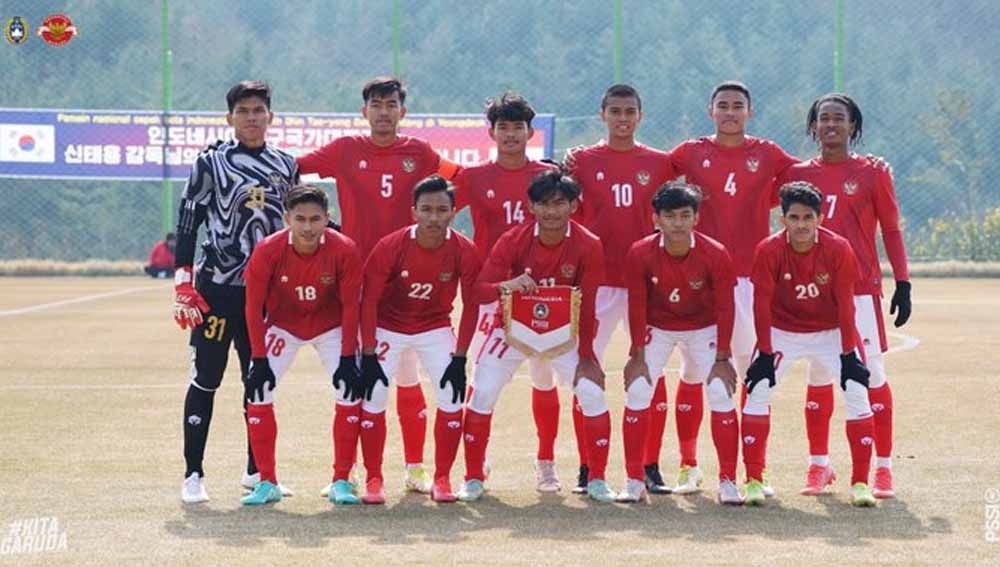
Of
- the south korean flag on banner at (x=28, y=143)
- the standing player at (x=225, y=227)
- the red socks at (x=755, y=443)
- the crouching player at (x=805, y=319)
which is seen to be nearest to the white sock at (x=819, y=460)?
the crouching player at (x=805, y=319)

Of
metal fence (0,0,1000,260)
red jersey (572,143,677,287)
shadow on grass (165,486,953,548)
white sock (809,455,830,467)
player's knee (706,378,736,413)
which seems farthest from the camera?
metal fence (0,0,1000,260)

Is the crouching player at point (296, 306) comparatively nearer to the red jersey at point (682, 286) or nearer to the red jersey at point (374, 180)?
the red jersey at point (374, 180)

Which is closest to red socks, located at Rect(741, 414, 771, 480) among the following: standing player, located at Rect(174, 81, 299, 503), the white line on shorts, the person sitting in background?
standing player, located at Rect(174, 81, 299, 503)

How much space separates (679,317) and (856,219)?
1041 millimetres

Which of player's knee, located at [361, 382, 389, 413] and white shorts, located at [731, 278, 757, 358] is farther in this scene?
white shorts, located at [731, 278, 757, 358]

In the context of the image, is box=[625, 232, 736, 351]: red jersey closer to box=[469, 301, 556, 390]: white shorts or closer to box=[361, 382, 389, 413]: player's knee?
box=[469, 301, 556, 390]: white shorts

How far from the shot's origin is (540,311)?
25.8 ft

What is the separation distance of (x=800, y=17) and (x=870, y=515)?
4146cm

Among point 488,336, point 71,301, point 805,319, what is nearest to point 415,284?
point 488,336

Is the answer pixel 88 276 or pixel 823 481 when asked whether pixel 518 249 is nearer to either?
pixel 823 481

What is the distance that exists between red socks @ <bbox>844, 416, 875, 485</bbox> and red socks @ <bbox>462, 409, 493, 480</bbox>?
1.72 meters

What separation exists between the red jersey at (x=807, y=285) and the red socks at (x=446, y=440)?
Answer: 1490 mm

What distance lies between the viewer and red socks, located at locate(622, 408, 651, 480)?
7.89 metres

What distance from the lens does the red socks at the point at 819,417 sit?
26.8 feet
